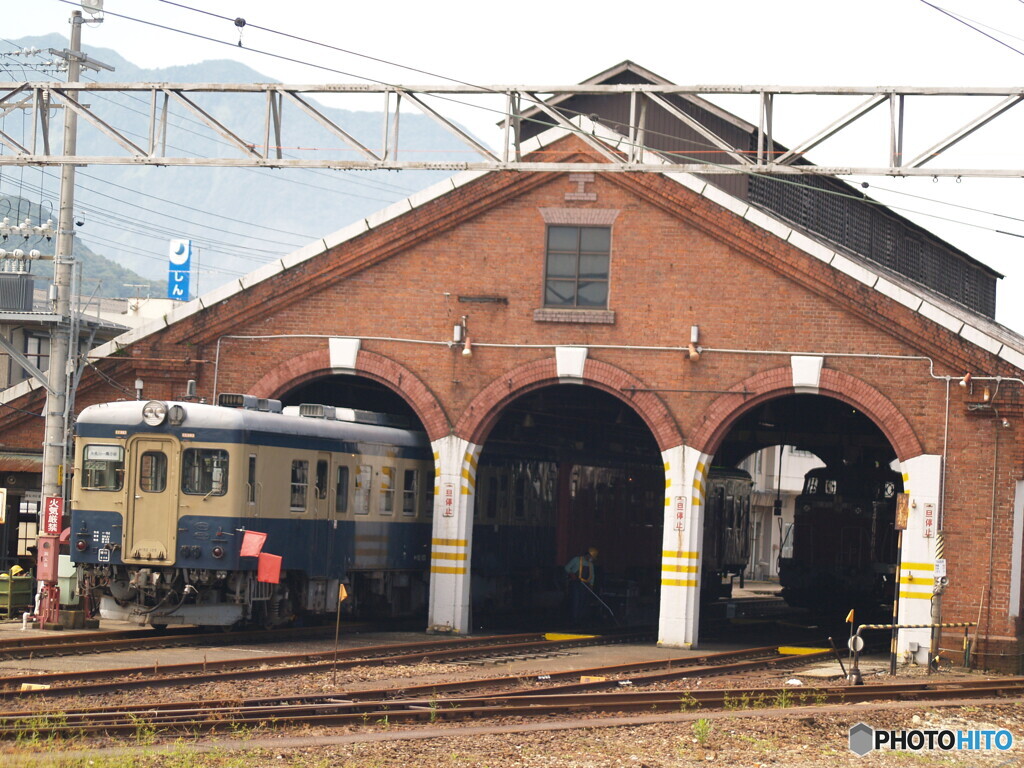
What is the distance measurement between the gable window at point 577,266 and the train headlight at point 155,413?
24.9 feet

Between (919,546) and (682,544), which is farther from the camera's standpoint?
(682,544)

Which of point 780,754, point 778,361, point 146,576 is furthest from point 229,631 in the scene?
point 780,754

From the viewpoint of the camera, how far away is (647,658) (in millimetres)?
23000

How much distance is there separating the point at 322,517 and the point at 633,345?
6.17 m

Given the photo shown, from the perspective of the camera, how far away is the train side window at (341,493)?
24328 millimetres

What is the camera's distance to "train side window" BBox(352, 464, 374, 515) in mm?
25053

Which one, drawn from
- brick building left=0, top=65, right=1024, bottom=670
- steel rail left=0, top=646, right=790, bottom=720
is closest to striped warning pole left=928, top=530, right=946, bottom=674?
brick building left=0, top=65, right=1024, bottom=670

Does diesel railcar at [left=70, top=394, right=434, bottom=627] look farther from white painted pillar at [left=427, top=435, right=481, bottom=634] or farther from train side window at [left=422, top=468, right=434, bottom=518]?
train side window at [left=422, top=468, right=434, bottom=518]

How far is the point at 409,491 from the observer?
2738cm

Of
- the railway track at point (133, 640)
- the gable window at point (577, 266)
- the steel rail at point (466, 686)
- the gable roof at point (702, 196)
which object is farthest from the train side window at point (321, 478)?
the steel rail at point (466, 686)

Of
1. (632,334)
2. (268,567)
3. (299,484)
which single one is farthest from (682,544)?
(268,567)

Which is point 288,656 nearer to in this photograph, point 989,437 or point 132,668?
point 132,668

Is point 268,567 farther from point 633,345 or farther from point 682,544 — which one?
point 633,345

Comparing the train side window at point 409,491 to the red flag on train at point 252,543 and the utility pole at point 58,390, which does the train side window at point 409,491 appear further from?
the utility pole at point 58,390
